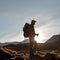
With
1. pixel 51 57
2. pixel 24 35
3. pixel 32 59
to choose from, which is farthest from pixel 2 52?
pixel 51 57

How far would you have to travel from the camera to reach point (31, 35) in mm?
27297

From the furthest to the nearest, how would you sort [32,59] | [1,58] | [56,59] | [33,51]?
[1,58], [33,51], [32,59], [56,59]

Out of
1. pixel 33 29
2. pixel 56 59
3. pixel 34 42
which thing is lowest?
pixel 56 59

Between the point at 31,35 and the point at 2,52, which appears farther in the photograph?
the point at 2,52

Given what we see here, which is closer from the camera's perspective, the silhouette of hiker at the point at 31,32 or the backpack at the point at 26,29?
the silhouette of hiker at the point at 31,32

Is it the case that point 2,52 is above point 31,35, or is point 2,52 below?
below

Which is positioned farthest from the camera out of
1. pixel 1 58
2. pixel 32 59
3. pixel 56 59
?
pixel 1 58

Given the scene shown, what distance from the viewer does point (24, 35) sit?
89.7ft

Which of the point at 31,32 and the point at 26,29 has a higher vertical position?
the point at 26,29

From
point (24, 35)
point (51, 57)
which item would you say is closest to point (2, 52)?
point (24, 35)

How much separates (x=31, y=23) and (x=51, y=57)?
615 centimetres

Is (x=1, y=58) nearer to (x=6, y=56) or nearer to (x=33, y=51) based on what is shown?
(x=6, y=56)

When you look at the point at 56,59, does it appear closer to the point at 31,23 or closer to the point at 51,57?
the point at 51,57

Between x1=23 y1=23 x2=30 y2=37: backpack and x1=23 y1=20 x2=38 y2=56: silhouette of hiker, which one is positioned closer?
x1=23 y1=20 x2=38 y2=56: silhouette of hiker
